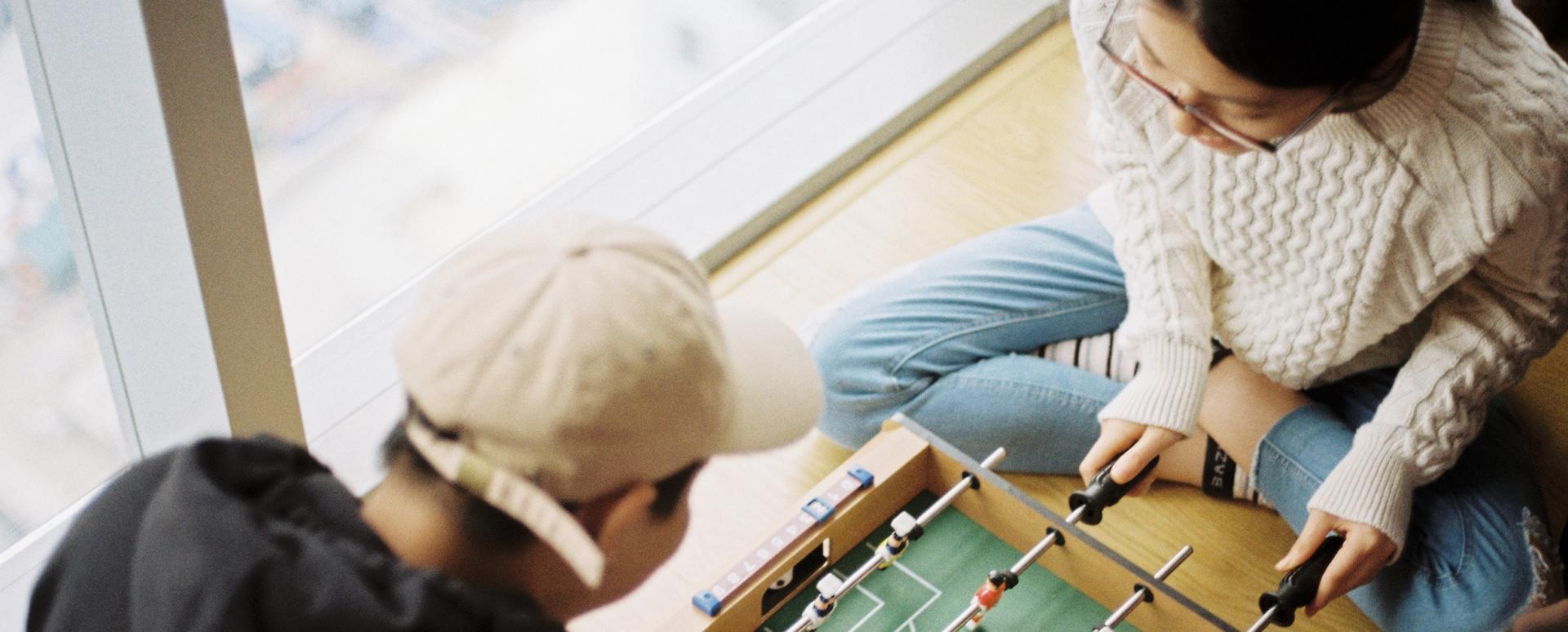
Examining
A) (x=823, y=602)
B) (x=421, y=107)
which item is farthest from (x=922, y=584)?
(x=421, y=107)

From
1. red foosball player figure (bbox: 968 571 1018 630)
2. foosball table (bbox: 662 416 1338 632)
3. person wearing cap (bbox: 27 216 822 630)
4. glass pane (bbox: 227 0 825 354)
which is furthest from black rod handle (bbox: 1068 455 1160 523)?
glass pane (bbox: 227 0 825 354)

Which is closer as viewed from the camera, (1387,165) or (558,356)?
(558,356)

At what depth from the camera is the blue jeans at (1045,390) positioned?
168cm

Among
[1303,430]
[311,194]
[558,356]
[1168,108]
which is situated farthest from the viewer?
[311,194]

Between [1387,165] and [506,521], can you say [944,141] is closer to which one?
[1387,165]

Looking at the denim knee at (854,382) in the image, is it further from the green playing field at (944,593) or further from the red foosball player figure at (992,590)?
the red foosball player figure at (992,590)

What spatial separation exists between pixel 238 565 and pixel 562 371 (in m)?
0.22

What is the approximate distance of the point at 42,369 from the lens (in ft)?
6.27

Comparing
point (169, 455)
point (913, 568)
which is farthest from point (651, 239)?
point (913, 568)

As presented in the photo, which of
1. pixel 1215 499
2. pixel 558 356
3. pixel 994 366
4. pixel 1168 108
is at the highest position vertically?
pixel 558 356

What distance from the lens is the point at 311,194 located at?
7.40 ft

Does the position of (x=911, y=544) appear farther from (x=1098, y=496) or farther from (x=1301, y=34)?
(x=1301, y=34)

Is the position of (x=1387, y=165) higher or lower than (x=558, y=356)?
lower

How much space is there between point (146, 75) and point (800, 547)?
2.48 feet
